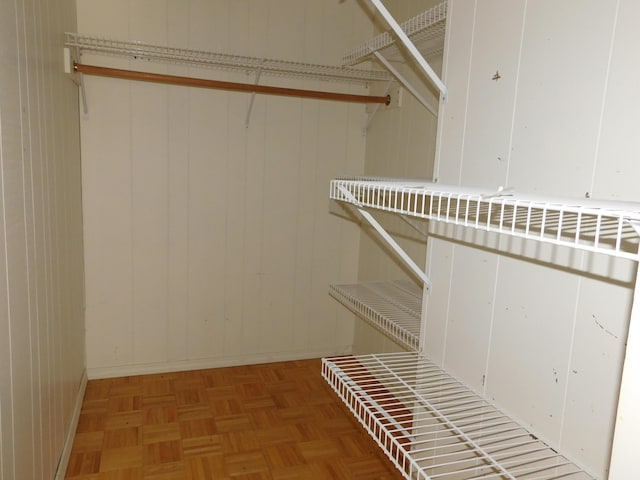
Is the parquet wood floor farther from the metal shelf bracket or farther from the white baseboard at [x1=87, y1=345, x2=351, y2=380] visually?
the metal shelf bracket

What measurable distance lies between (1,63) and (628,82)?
1.29 metres

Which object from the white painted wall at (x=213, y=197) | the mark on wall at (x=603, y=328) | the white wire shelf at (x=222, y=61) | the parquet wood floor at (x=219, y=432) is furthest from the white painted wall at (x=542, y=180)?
the white painted wall at (x=213, y=197)

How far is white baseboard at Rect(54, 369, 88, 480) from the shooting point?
5.63 feet

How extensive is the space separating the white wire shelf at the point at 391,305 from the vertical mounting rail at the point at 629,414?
3.18 feet

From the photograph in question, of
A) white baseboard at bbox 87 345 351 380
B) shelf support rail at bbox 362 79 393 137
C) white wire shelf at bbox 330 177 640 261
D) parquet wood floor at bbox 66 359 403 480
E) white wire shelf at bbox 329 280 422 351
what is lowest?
parquet wood floor at bbox 66 359 403 480

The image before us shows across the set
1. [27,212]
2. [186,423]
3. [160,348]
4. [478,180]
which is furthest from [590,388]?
[160,348]

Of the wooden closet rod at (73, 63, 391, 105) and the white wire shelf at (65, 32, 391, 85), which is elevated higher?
the white wire shelf at (65, 32, 391, 85)

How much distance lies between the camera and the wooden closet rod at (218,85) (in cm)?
223

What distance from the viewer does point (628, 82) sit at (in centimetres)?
81

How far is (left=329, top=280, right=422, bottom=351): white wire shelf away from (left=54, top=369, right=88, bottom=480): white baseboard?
50.1 inches

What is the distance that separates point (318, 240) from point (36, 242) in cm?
179

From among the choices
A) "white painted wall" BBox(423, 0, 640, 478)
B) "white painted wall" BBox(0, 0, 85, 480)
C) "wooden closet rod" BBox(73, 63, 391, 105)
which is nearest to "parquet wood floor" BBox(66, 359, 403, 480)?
"white painted wall" BBox(0, 0, 85, 480)

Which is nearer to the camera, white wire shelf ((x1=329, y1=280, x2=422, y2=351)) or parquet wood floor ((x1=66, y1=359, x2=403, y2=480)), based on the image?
white wire shelf ((x1=329, y1=280, x2=422, y2=351))

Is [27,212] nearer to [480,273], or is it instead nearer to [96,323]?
[480,273]
